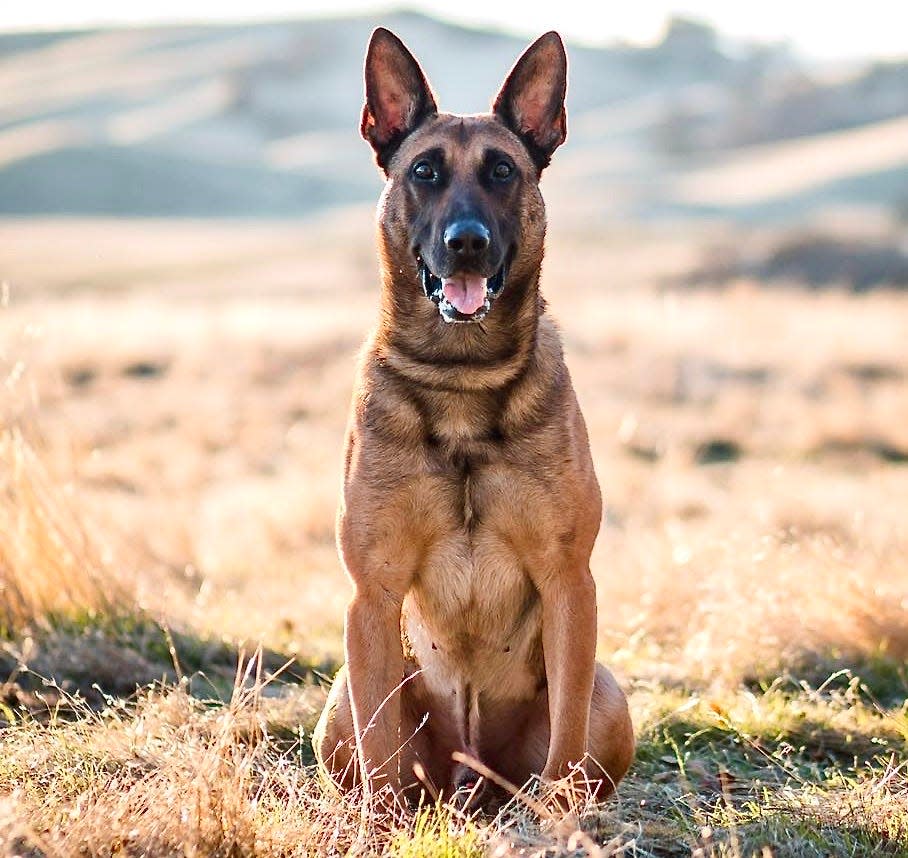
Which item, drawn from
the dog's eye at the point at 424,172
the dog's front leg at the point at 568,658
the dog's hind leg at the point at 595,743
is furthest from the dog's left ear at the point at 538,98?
the dog's hind leg at the point at 595,743

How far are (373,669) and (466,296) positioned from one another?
1.12m

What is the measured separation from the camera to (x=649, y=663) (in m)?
5.33

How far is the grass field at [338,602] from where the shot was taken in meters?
3.30

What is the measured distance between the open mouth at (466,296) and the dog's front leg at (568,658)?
80cm

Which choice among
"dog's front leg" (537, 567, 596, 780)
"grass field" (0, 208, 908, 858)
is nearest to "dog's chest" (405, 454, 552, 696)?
"dog's front leg" (537, 567, 596, 780)

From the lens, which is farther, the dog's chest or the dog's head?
the dog's head

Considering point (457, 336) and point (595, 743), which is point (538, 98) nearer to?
point (457, 336)

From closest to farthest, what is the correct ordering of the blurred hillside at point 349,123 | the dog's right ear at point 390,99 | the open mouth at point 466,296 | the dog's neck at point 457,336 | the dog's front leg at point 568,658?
the dog's front leg at point 568,658
the open mouth at point 466,296
the dog's neck at point 457,336
the dog's right ear at point 390,99
the blurred hillside at point 349,123

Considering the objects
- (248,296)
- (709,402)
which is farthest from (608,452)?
(248,296)

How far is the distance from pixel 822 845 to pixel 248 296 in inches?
1237

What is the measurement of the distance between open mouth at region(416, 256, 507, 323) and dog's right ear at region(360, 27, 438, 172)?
65 centimetres

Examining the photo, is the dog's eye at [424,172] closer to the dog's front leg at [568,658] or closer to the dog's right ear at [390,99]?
the dog's right ear at [390,99]

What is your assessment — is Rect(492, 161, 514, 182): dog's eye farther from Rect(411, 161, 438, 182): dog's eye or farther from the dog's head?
Rect(411, 161, 438, 182): dog's eye

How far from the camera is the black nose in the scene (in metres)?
3.64
